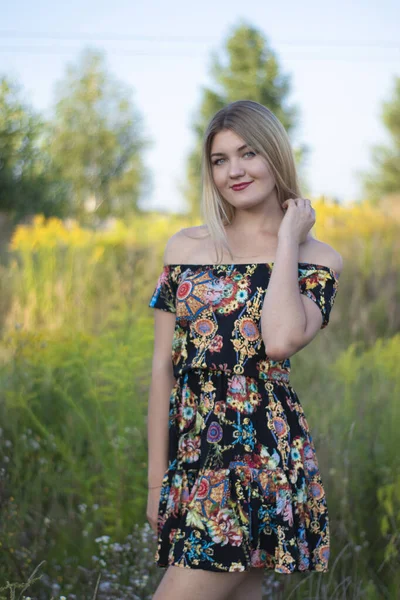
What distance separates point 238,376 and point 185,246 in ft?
1.52

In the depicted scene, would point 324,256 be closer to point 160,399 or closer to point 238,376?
point 238,376

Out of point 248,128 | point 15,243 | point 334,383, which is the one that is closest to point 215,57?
point 15,243

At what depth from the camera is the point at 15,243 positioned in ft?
24.5

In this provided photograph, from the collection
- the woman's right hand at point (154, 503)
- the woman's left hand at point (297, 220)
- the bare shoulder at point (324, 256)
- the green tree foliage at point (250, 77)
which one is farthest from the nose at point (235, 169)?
the green tree foliage at point (250, 77)

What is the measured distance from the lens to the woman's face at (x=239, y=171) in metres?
2.17

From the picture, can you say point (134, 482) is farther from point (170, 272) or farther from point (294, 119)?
point (294, 119)

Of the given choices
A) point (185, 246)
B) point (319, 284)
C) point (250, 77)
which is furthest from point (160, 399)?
point (250, 77)

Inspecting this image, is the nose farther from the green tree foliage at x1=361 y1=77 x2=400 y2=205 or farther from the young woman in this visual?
the green tree foliage at x1=361 y1=77 x2=400 y2=205

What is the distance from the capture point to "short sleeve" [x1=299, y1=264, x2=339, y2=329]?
2.13 m

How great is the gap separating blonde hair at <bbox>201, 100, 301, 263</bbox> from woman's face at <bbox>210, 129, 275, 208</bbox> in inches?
0.8

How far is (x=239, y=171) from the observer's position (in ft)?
7.11

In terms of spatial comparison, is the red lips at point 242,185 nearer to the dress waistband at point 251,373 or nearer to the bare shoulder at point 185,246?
the bare shoulder at point 185,246

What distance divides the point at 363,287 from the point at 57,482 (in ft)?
14.8

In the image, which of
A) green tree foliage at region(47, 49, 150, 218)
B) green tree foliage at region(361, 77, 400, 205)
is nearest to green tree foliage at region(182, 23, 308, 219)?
green tree foliage at region(361, 77, 400, 205)
